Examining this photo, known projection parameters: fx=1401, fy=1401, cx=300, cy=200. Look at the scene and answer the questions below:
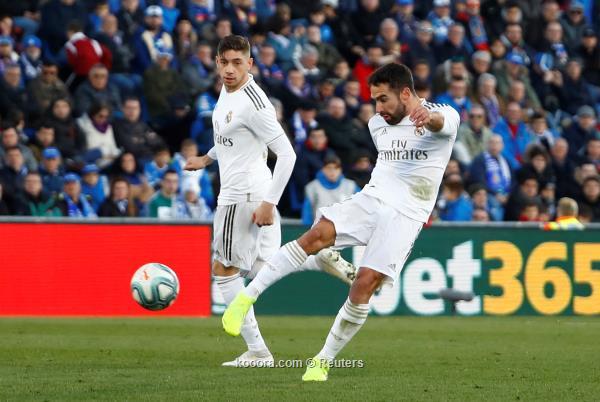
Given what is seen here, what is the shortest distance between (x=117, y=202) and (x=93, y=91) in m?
2.01

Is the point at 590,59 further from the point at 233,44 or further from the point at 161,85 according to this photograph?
the point at 233,44

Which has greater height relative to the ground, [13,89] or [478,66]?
[478,66]

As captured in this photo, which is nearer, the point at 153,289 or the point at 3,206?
the point at 153,289

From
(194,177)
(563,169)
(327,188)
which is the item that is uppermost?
(194,177)

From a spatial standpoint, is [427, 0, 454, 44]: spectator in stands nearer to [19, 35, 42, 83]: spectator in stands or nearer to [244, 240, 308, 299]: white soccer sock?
[19, 35, 42, 83]: spectator in stands

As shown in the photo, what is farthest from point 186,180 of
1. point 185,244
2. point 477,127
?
point 477,127

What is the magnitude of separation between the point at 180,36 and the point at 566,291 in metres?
6.93

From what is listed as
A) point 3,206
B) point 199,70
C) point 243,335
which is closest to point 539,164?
point 199,70

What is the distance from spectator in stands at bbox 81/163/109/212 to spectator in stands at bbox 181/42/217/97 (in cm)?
247

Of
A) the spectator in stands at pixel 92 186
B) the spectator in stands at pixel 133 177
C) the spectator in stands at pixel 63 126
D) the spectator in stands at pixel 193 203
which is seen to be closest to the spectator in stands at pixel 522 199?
the spectator in stands at pixel 193 203

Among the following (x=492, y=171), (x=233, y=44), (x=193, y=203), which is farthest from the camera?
(x=492, y=171)

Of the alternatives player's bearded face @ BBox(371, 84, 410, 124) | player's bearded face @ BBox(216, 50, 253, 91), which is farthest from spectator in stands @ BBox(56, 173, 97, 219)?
player's bearded face @ BBox(371, 84, 410, 124)

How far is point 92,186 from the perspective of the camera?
18.8 m

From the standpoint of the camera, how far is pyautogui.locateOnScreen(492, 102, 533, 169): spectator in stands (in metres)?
22.4
